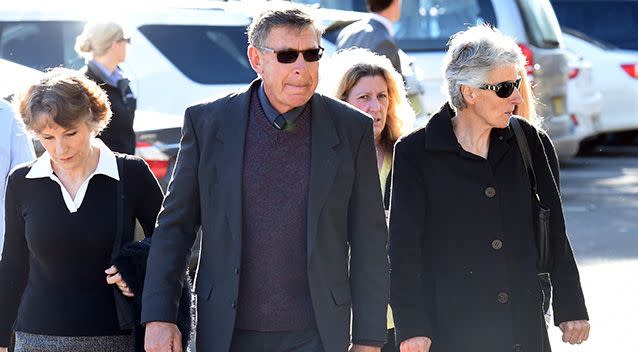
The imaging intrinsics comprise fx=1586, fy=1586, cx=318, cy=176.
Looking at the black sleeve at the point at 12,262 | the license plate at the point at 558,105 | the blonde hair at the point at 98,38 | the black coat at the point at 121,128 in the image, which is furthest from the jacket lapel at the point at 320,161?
the license plate at the point at 558,105

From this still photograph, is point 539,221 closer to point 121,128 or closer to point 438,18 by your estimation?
point 121,128

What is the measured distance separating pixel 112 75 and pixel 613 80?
40.0ft

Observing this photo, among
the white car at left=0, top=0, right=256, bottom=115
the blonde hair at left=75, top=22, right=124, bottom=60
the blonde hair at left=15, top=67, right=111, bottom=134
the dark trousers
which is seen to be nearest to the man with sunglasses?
the dark trousers

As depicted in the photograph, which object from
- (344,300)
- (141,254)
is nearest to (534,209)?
(344,300)

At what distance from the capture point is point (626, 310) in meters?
9.91

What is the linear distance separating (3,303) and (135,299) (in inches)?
20.2

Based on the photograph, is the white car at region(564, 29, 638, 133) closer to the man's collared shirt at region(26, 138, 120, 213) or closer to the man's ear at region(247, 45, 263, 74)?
the man's collared shirt at region(26, 138, 120, 213)

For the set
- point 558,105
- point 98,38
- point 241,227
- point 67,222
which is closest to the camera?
point 241,227

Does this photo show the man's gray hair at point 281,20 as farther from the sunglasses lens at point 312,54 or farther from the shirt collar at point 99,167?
the shirt collar at point 99,167

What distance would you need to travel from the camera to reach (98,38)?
9055mm

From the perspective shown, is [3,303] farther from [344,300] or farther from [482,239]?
[482,239]

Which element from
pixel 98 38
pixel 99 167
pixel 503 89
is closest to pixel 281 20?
pixel 99 167

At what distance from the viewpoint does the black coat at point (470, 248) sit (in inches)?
203

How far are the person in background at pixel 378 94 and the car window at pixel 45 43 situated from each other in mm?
4726
